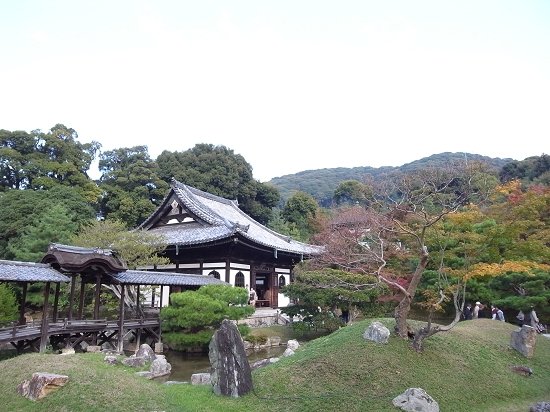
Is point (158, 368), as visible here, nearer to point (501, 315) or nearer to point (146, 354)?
point (146, 354)

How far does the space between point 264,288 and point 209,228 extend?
6.57 meters

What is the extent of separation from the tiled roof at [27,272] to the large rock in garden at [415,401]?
11.7m

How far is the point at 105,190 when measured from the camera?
152ft

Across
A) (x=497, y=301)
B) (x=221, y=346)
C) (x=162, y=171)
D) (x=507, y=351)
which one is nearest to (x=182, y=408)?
(x=221, y=346)

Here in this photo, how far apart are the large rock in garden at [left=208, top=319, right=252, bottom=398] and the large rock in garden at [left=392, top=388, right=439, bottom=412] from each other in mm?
3152

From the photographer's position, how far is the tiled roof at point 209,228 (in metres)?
25.3

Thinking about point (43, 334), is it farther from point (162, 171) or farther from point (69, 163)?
point (162, 171)

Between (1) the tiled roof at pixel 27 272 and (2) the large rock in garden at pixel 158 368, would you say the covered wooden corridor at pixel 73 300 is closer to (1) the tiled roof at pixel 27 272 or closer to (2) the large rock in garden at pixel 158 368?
(1) the tiled roof at pixel 27 272

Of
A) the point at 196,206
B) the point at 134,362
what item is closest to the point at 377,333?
the point at 134,362

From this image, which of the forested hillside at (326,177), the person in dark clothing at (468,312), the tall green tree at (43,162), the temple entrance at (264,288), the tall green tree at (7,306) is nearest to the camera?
the tall green tree at (7,306)

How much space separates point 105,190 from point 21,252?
2165 cm

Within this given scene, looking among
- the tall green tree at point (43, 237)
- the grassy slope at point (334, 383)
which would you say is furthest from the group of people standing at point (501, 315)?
the tall green tree at point (43, 237)

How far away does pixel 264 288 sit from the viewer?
102ft

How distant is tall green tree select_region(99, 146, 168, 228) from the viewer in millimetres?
43594
